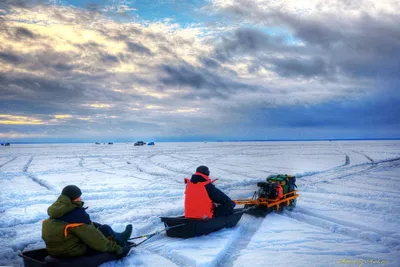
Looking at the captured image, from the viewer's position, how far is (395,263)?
3.89 meters

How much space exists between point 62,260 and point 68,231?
0.35m

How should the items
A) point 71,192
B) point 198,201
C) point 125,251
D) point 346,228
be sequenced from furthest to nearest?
point 346,228 < point 198,201 < point 125,251 < point 71,192

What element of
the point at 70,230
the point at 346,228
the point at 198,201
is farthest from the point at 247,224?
the point at 70,230

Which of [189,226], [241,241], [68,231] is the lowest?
[241,241]

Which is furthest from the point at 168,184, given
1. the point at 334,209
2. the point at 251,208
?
the point at 334,209

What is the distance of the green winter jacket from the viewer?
3.32m

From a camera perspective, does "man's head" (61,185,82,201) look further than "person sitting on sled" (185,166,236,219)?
No

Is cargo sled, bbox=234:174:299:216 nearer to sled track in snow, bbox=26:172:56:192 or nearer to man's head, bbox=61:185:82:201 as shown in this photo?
man's head, bbox=61:185:82:201

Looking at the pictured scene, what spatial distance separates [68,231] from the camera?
337 centimetres

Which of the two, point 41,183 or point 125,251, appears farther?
point 41,183

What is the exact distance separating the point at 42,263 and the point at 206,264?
2.03 m

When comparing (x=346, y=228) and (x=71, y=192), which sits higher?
(x=71, y=192)

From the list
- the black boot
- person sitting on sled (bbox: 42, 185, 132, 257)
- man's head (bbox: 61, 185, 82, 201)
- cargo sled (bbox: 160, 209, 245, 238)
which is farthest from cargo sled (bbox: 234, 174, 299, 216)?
man's head (bbox: 61, 185, 82, 201)

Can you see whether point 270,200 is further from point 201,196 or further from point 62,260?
point 62,260
